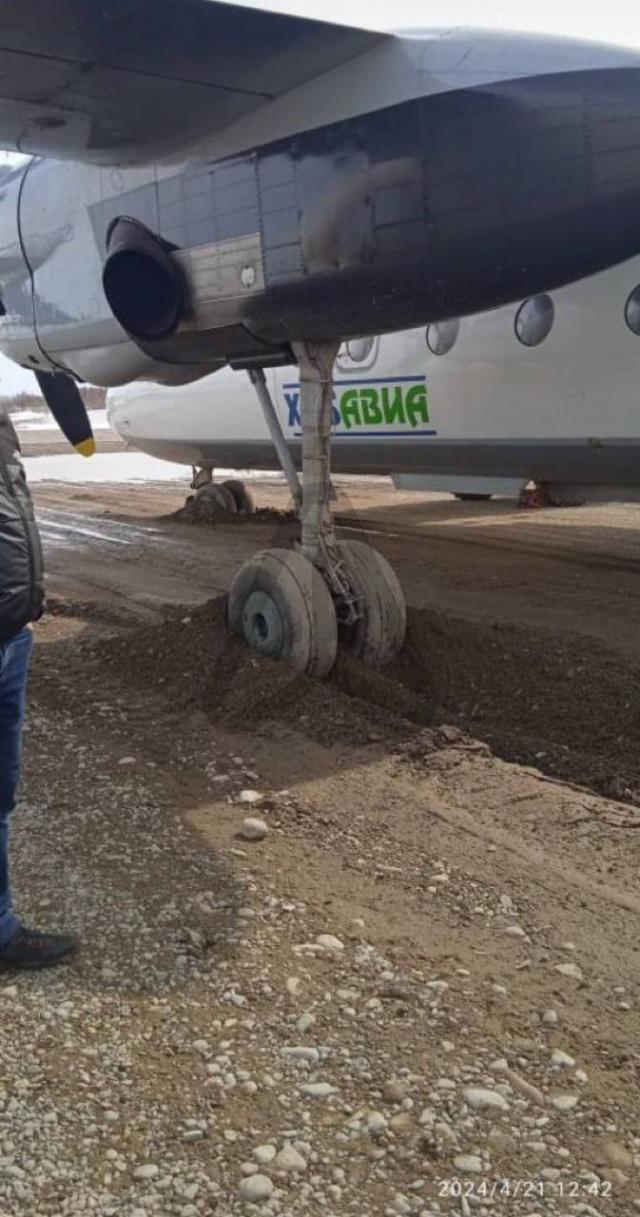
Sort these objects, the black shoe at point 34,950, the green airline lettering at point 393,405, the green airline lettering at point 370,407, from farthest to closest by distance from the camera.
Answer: the green airline lettering at point 370,407, the green airline lettering at point 393,405, the black shoe at point 34,950

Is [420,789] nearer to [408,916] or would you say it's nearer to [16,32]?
[408,916]

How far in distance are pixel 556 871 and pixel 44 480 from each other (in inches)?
776

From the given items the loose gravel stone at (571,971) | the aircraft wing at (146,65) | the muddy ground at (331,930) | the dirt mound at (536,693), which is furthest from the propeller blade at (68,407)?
the loose gravel stone at (571,971)

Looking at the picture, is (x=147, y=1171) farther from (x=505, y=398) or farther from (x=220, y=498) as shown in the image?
(x=220, y=498)

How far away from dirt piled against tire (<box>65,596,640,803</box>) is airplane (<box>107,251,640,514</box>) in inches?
46.7

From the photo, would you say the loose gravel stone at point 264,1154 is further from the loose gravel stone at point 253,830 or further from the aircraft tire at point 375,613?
the aircraft tire at point 375,613

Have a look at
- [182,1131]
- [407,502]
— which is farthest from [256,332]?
[407,502]

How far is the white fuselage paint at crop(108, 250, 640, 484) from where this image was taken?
7.64 metres

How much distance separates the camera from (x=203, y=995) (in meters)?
2.93

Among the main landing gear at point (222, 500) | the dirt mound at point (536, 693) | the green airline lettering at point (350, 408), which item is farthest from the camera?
the main landing gear at point (222, 500)

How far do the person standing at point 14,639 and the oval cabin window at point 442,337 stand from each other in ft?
21.6

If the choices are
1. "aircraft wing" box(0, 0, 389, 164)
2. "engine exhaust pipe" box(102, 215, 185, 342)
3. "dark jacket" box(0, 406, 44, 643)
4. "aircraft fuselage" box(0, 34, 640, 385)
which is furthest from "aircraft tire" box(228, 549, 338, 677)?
"dark jacket" box(0, 406, 44, 643)

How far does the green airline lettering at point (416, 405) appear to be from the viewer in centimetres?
948

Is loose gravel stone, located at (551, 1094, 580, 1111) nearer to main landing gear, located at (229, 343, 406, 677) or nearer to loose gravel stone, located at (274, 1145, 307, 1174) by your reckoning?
loose gravel stone, located at (274, 1145, 307, 1174)
